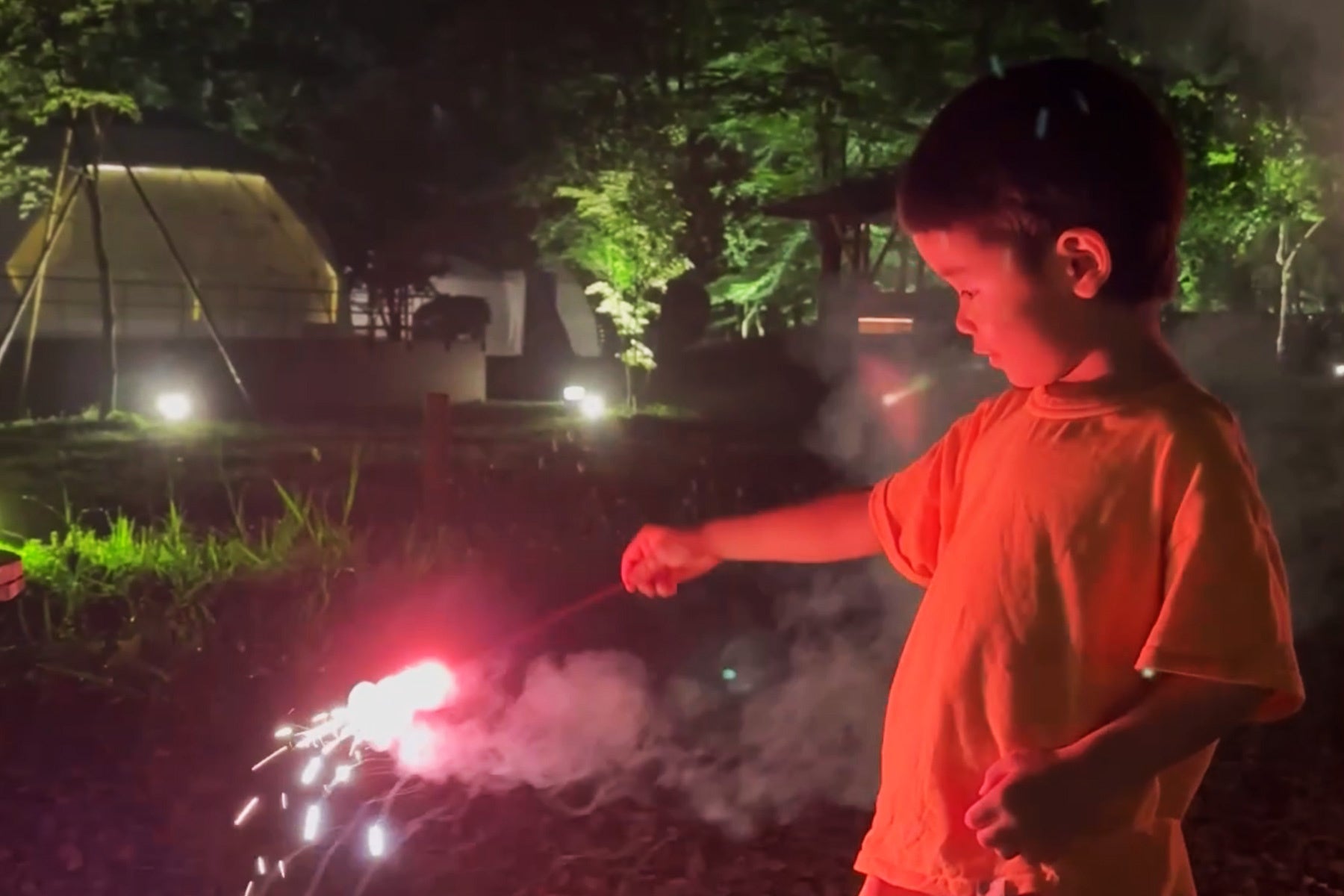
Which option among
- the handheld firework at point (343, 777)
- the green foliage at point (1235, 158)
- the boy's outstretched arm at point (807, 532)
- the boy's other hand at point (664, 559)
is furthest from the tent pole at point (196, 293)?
the boy's outstretched arm at point (807, 532)

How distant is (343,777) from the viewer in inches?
134

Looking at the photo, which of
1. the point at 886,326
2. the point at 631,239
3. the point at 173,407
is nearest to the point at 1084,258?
the point at 886,326

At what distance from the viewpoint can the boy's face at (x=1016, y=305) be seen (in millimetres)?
1416

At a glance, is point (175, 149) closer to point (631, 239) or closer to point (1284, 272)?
point (631, 239)

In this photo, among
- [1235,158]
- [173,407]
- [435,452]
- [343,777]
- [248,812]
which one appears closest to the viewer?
[248,812]

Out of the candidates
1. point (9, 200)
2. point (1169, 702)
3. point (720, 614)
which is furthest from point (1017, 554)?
point (9, 200)

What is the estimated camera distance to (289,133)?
96.1 ft

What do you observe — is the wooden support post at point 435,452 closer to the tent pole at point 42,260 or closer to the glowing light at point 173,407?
the tent pole at point 42,260

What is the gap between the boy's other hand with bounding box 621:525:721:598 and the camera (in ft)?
6.72

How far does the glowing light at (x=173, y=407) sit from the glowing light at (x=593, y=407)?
17.5 feet

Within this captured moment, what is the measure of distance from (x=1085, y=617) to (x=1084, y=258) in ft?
1.19

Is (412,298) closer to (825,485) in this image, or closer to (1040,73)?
(825,485)

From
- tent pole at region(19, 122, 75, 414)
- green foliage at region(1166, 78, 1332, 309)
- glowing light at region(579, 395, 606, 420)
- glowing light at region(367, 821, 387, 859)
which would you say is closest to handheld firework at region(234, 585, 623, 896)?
glowing light at region(367, 821, 387, 859)

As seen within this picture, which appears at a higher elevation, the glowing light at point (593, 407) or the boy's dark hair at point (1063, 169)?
the boy's dark hair at point (1063, 169)
